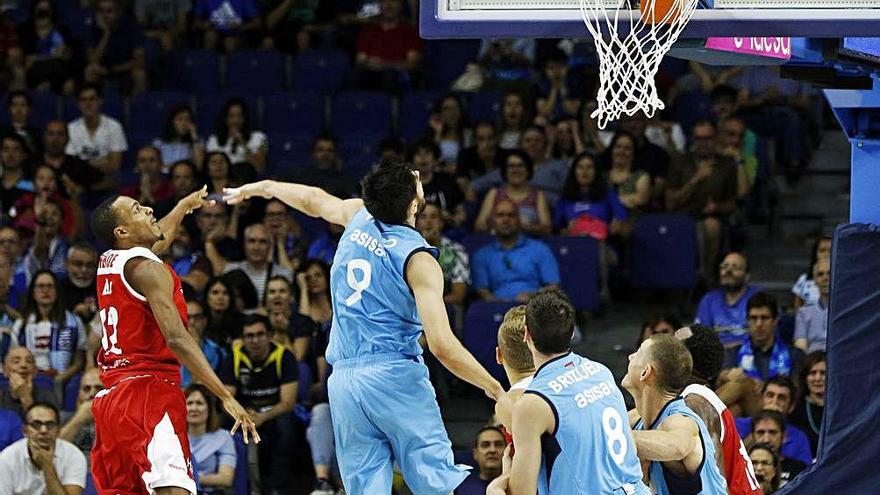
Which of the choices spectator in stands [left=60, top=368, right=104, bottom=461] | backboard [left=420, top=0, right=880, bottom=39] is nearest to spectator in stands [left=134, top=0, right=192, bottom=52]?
spectator in stands [left=60, top=368, right=104, bottom=461]

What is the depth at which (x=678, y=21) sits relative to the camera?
21.1 ft

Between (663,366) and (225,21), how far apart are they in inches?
440

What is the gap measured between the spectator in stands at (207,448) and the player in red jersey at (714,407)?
4.34 m

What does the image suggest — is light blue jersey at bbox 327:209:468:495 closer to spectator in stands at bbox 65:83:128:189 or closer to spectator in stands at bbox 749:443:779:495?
spectator in stands at bbox 749:443:779:495

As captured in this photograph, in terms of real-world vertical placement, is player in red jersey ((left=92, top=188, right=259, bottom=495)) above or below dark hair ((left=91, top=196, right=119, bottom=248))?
below

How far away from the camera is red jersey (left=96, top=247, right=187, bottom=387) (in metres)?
7.23

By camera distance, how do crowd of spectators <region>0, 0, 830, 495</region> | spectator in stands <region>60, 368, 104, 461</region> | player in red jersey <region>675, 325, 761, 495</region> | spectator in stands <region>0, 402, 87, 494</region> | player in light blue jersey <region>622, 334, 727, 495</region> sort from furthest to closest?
crowd of spectators <region>0, 0, 830, 495</region>, spectator in stands <region>60, 368, 104, 461</region>, spectator in stands <region>0, 402, 87, 494</region>, player in red jersey <region>675, 325, 761, 495</region>, player in light blue jersey <region>622, 334, 727, 495</region>

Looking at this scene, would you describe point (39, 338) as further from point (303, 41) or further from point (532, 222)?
point (303, 41)

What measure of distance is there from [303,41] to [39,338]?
5.53 m

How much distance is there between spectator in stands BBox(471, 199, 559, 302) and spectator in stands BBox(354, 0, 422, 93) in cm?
382

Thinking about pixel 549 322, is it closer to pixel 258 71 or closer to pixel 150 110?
pixel 150 110

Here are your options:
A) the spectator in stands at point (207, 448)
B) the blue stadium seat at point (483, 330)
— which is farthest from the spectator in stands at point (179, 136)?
the spectator in stands at point (207, 448)

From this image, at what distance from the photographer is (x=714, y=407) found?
6.56 metres

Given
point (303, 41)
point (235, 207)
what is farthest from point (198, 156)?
point (303, 41)
